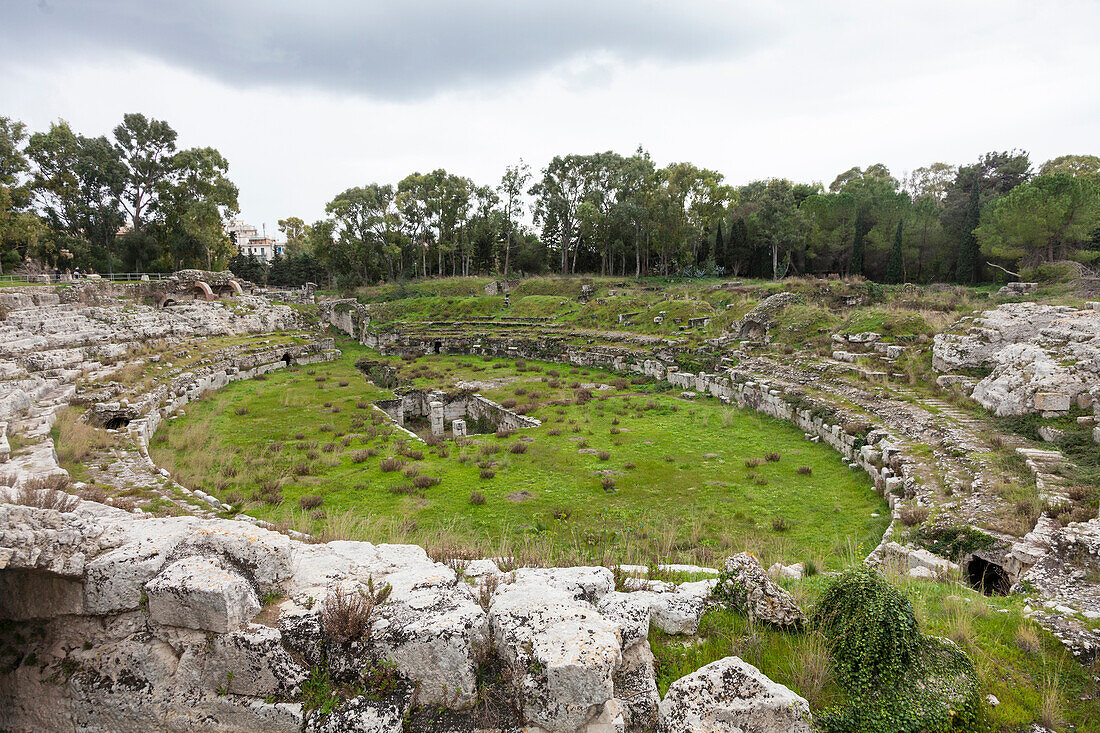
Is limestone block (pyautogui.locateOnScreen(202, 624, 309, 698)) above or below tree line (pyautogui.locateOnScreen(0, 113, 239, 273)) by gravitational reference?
below

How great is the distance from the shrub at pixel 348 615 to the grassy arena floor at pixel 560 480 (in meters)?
2.07

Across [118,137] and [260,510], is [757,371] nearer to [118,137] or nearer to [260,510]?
[260,510]

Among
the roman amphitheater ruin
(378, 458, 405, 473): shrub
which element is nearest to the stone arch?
the roman amphitheater ruin

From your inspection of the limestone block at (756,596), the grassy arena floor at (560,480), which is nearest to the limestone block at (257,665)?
the grassy arena floor at (560,480)

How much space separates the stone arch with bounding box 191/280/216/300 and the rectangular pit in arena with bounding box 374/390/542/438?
24.0 meters

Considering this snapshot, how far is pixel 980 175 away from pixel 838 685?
180 ft

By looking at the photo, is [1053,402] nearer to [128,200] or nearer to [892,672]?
[892,672]

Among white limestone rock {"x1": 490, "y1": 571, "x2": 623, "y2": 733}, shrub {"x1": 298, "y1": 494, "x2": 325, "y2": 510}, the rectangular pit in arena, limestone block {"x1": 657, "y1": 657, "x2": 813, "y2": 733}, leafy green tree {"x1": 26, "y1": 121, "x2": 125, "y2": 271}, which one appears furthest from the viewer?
leafy green tree {"x1": 26, "y1": 121, "x2": 125, "y2": 271}

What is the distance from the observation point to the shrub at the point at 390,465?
12.7 metres

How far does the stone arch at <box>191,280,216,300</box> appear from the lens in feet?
120

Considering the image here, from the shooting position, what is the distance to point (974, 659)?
13.1 ft

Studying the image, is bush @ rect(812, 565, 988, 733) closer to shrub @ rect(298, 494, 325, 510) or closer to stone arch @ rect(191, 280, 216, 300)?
shrub @ rect(298, 494, 325, 510)

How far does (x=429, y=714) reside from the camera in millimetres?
3439

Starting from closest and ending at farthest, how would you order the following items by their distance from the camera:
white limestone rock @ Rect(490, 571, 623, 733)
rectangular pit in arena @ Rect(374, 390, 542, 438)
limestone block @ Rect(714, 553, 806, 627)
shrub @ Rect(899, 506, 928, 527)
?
white limestone rock @ Rect(490, 571, 623, 733)
limestone block @ Rect(714, 553, 806, 627)
shrub @ Rect(899, 506, 928, 527)
rectangular pit in arena @ Rect(374, 390, 542, 438)
